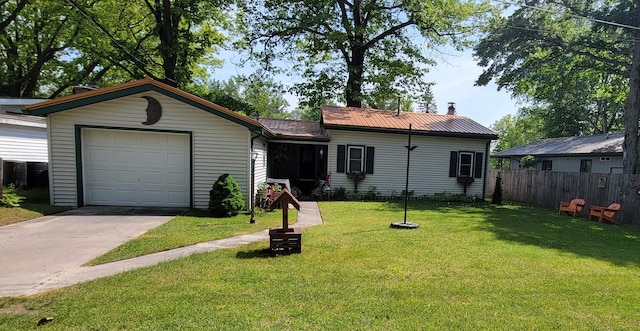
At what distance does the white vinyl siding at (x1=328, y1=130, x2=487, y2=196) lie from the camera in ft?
44.1

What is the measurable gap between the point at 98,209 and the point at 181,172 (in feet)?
7.79

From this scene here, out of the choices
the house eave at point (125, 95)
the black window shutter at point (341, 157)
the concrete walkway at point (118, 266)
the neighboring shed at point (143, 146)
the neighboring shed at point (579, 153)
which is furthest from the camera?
the neighboring shed at point (579, 153)

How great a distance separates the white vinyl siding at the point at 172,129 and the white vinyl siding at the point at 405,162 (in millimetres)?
5205

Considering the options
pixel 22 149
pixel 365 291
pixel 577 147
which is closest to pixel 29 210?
pixel 22 149

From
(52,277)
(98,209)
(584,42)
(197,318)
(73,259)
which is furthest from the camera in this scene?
(584,42)

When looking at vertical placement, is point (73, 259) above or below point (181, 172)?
below

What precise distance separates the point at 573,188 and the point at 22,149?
22889 mm

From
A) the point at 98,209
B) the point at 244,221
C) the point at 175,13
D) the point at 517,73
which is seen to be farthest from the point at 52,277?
the point at 517,73

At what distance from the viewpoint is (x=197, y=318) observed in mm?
2984

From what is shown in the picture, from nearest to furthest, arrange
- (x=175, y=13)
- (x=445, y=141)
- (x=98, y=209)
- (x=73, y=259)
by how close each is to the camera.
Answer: (x=73, y=259) < (x=98, y=209) < (x=445, y=141) < (x=175, y=13)

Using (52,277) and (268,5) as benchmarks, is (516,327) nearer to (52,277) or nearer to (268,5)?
(52,277)

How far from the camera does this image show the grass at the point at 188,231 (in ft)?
16.6

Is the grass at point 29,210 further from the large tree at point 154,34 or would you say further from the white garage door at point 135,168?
the large tree at point 154,34

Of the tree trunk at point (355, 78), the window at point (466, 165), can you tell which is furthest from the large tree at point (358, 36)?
the window at point (466, 165)
